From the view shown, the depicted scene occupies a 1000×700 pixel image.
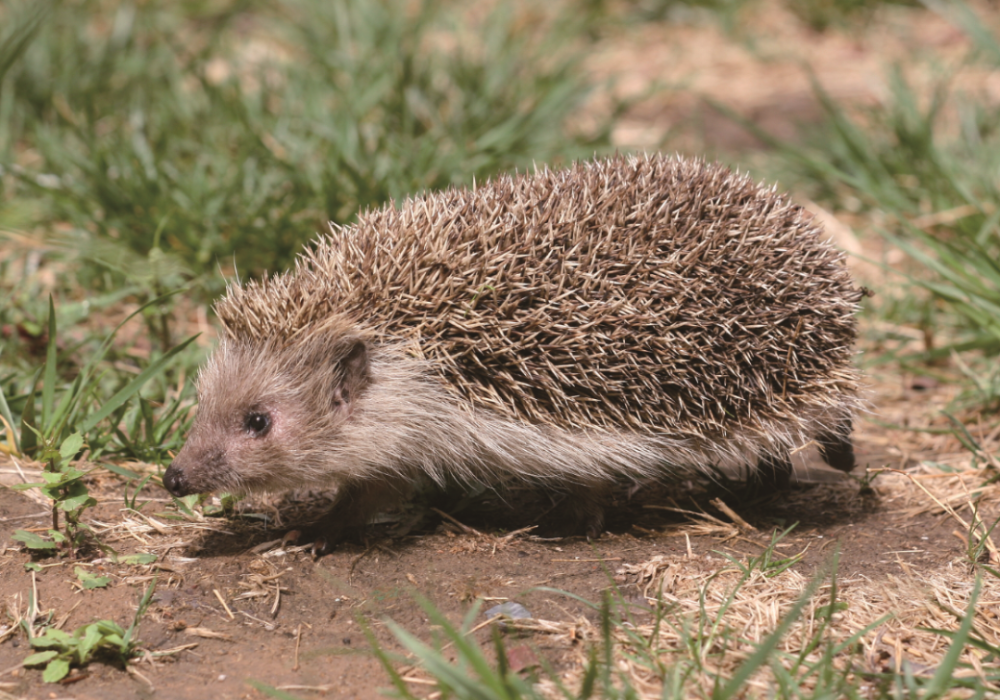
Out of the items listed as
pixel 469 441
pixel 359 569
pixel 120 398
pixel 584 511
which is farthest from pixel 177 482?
pixel 584 511

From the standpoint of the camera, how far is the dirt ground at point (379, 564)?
3.30 metres

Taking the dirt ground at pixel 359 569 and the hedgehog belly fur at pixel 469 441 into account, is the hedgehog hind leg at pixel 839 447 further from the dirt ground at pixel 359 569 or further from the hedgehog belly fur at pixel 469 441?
the hedgehog belly fur at pixel 469 441

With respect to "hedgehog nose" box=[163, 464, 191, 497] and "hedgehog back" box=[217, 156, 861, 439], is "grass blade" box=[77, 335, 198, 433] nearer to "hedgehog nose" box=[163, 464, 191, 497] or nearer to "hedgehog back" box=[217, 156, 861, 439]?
"hedgehog back" box=[217, 156, 861, 439]

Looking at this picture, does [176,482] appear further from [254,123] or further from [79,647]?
[254,123]

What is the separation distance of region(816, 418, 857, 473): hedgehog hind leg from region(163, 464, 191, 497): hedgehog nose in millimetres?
2795

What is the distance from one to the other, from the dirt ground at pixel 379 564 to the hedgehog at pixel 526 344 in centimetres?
28

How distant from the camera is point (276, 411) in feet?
13.4

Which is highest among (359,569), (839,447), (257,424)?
(839,447)

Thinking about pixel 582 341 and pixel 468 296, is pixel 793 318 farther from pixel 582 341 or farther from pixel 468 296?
pixel 468 296

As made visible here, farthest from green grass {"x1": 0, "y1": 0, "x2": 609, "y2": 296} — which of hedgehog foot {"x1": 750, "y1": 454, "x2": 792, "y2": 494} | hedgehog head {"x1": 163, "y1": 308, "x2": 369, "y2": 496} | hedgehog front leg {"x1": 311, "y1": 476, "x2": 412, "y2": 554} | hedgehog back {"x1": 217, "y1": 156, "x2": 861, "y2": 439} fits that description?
hedgehog foot {"x1": 750, "y1": 454, "x2": 792, "y2": 494}

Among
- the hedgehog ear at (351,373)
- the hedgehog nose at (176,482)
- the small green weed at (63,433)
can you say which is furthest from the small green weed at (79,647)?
the hedgehog ear at (351,373)

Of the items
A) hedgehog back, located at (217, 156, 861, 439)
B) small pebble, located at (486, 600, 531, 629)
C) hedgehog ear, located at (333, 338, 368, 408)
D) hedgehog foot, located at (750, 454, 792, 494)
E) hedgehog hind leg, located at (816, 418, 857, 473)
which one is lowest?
small pebble, located at (486, 600, 531, 629)

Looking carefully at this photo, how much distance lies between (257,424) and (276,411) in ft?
0.31

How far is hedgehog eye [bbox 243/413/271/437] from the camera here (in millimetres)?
4074
